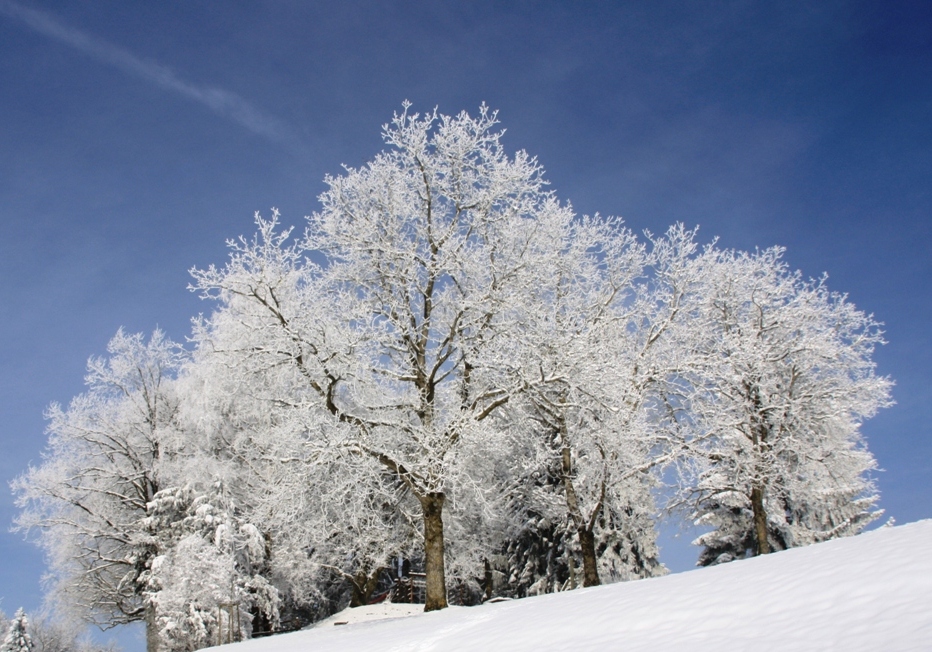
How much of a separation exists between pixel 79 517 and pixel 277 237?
670 inches

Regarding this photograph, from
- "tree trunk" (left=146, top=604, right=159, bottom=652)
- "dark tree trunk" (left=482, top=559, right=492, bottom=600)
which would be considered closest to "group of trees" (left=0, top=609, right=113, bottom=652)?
"tree trunk" (left=146, top=604, right=159, bottom=652)

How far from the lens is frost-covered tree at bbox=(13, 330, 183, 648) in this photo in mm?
24641

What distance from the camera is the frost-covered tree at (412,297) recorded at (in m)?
14.7

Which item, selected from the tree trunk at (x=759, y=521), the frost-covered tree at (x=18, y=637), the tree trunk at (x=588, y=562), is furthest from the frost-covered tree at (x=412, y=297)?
the frost-covered tree at (x=18, y=637)

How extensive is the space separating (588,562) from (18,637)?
28.5m

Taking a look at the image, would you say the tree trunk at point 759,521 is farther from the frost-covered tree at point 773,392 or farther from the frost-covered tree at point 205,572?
the frost-covered tree at point 205,572

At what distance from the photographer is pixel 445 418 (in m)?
16.0

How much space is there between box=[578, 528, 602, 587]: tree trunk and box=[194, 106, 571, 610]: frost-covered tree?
4.99 meters

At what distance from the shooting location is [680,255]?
20.8 metres

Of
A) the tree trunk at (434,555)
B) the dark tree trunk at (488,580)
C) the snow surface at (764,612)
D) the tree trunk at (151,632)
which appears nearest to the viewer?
the snow surface at (764,612)

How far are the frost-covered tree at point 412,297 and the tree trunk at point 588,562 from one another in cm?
499

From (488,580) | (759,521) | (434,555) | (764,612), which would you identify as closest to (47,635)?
(488,580)

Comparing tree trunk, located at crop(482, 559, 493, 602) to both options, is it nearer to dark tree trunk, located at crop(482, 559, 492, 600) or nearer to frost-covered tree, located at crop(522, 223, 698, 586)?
dark tree trunk, located at crop(482, 559, 492, 600)

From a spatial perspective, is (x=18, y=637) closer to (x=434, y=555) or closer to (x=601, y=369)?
(x=434, y=555)
